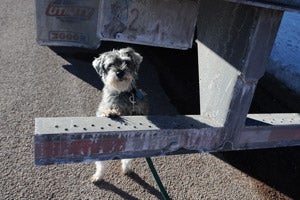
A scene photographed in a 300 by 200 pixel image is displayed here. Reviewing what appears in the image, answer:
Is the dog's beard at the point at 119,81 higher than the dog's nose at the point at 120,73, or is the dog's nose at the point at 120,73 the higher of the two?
the dog's nose at the point at 120,73

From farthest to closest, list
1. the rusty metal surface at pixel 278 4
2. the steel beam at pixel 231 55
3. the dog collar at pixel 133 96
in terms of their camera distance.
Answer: the dog collar at pixel 133 96 < the steel beam at pixel 231 55 < the rusty metal surface at pixel 278 4

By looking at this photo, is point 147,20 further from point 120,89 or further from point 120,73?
point 120,89

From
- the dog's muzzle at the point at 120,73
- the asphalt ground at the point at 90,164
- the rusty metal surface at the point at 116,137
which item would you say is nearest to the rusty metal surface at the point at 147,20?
the dog's muzzle at the point at 120,73

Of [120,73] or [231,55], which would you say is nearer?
[231,55]

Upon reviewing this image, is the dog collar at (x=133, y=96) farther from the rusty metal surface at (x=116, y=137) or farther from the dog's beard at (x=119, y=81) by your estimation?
the rusty metal surface at (x=116, y=137)

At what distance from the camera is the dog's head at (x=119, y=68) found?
3918mm

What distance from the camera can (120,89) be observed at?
4.00 metres

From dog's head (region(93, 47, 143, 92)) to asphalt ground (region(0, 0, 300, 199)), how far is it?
1.16m

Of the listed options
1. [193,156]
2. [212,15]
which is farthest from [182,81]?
[212,15]

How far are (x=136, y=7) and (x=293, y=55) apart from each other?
177 inches

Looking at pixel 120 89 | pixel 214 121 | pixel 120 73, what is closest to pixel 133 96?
pixel 120 89

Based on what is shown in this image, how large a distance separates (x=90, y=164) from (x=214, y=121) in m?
2.20

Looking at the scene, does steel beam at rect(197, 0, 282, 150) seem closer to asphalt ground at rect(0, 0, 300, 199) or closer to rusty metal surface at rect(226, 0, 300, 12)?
rusty metal surface at rect(226, 0, 300, 12)

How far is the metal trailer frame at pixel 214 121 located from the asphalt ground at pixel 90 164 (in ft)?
4.90
